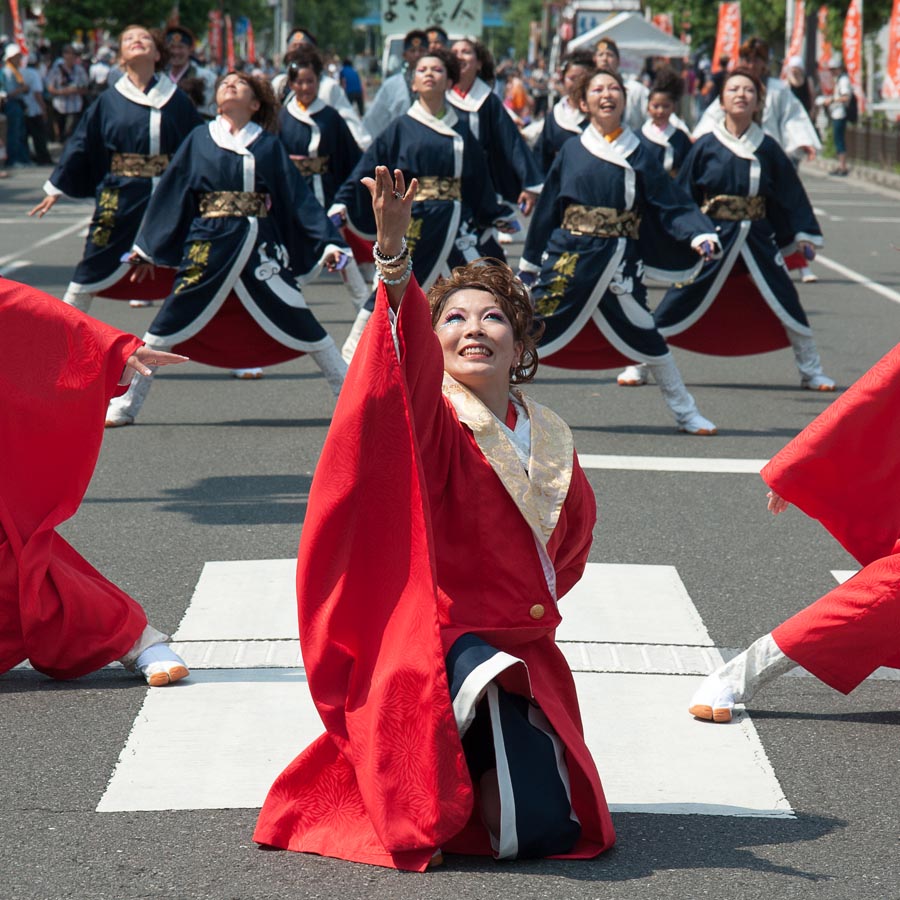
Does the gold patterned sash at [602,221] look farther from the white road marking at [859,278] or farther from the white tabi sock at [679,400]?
the white road marking at [859,278]

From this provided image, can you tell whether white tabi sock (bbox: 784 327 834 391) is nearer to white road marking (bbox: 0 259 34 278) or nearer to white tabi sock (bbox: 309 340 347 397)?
white tabi sock (bbox: 309 340 347 397)

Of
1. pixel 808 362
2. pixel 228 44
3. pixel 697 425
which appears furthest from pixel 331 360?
pixel 228 44

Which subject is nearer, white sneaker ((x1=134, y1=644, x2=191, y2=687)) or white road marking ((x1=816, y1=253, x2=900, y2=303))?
white sneaker ((x1=134, y1=644, x2=191, y2=687))

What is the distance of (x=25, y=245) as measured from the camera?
53.5 ft

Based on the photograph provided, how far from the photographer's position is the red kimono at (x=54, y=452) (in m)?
4.55

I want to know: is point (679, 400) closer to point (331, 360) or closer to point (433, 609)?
point (331, 360)

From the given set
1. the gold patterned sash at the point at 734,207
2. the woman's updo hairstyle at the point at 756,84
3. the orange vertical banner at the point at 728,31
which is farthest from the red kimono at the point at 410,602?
the orange vertical banner at the point at 728,31

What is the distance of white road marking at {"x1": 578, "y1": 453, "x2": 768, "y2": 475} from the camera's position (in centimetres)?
753

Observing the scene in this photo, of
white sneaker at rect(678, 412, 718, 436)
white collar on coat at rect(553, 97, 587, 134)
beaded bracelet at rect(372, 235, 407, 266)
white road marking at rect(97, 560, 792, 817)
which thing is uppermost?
beaded bracelet at rect(372, 235, 407, 266)

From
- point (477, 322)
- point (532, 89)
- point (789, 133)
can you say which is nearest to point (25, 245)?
point (789, 133)

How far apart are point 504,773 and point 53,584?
5.19 ft

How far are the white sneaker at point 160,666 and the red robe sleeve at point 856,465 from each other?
1.61 meters

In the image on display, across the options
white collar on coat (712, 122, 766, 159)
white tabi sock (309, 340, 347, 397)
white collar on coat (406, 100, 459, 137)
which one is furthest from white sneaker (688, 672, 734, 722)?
white collar on coat (406, 100, 459, 137)

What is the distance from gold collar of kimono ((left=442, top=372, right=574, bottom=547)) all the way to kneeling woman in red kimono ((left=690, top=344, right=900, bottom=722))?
898 mm
